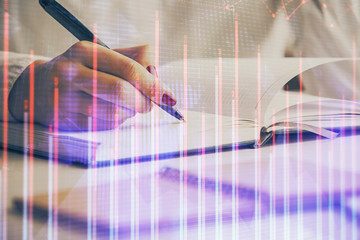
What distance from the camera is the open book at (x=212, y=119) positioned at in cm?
33

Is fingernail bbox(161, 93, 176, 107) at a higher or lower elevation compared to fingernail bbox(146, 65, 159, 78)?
lower

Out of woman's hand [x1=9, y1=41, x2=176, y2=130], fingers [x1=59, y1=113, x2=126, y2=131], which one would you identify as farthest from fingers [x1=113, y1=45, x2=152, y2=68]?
fingers [x1=59, y1=113, x2=126, y2=131]

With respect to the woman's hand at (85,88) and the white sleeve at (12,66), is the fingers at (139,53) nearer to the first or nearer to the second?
the woman's hand at (85,88)

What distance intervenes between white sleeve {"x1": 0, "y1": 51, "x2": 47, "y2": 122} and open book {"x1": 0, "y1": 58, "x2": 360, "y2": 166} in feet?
0.16

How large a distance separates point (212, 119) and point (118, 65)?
7.1 inches

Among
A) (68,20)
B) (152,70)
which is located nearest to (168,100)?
(152,70)

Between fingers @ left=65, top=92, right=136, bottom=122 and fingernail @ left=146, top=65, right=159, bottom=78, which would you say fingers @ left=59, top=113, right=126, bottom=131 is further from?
fingernail @ left=146, top=65, right=159, bottom=78

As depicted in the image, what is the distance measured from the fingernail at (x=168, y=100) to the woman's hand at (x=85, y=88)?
26mm

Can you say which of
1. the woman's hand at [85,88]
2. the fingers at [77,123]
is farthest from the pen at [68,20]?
the fingers at [77,123]

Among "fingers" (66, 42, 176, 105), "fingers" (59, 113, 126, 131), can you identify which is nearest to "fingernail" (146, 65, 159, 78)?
"fingers" (66, 42, 176, 105)

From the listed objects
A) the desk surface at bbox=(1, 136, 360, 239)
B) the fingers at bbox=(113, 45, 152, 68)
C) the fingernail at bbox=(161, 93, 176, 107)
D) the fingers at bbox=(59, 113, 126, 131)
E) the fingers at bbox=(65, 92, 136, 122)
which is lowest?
the desk surface at bbox=(1, 136, 360, 239)

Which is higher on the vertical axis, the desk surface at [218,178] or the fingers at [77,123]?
the fingers at [77,123]

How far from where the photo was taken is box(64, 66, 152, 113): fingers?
1.12 feet

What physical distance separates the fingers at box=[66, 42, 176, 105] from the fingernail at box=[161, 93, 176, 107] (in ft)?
0.04
